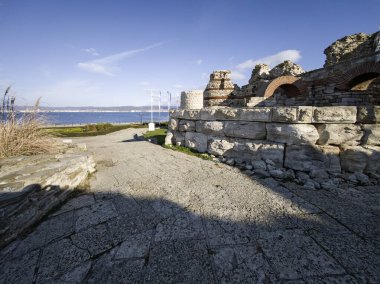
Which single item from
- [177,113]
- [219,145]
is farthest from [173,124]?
[219,145]

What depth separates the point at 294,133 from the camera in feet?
12.0

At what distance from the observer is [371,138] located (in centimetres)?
345

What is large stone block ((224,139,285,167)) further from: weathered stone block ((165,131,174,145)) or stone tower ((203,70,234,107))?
stone tower ((203,70,234,107))

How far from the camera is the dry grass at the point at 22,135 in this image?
3.78 metres

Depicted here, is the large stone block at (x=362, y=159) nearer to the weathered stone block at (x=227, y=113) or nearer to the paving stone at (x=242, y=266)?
the weathered stone block at (x=227, y=113)

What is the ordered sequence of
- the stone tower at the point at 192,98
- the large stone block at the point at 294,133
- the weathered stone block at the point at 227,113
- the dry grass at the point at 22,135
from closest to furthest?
the large stone block at the point at 294,133, the dry grass at the point at 22,135, the weathered stone block at the point at 227,113, the stone tower at the point at 192,98

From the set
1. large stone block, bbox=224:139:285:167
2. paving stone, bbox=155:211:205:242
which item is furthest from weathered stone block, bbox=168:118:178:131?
paving stone, bbox=155:211:205:242

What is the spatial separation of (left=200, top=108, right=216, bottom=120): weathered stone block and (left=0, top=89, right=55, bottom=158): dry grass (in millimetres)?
3734

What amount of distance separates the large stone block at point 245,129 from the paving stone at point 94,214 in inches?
122

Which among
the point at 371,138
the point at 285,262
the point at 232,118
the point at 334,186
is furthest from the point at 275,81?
the point at 285,262

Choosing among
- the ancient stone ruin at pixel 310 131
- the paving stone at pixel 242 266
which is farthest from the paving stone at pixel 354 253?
the ancient stone ruin at pixel 310 131

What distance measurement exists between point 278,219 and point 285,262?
0.68 metres

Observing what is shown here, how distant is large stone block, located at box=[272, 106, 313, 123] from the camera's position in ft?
11.9

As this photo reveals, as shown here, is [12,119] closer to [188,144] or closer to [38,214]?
[38,214]
